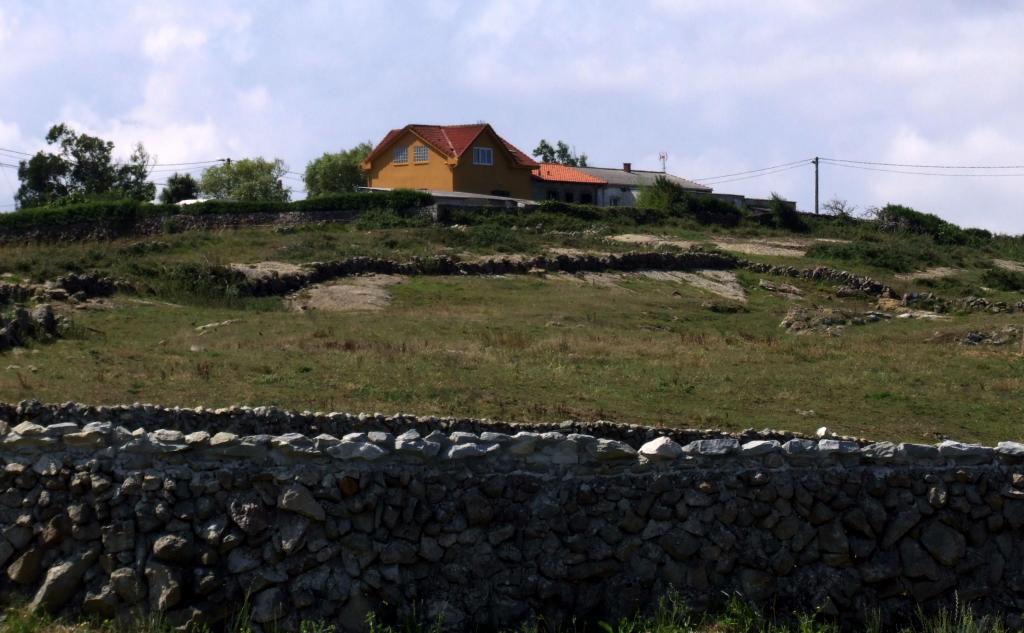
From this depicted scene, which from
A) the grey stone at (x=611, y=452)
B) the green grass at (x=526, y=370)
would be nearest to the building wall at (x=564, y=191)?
the green grass at (x=526, y=370)

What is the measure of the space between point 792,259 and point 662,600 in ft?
132

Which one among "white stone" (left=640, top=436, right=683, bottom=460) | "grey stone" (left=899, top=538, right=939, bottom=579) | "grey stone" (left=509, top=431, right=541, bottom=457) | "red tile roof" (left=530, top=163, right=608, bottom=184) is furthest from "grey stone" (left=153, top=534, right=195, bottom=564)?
"red tile roof" (left=530, top=163, right=608, bottom=184)

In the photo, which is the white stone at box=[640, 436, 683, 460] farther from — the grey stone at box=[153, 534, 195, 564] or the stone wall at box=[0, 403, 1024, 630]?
the grey stone at box=[153, 534, 195, 564]

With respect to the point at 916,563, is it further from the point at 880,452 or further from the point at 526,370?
the point at 526,370

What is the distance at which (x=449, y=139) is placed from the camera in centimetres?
6994

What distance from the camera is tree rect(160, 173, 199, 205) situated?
69562 mm

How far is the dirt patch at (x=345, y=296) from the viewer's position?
33.5m

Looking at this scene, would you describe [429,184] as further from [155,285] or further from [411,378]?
[411,378]

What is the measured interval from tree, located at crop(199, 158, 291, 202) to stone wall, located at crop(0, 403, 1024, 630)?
7626cm

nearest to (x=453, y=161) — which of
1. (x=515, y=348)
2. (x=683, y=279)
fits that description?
(x=683, y=279)

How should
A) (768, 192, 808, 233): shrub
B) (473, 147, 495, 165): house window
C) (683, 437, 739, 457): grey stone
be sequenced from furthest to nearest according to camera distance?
(473, 147, 495, 165): house window
(768, 192, 808, 233): shrub
(683, 437, 739, 457): grey stone

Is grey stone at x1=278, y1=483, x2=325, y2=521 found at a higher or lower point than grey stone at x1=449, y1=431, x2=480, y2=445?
lower

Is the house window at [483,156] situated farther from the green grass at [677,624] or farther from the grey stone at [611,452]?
the green grass at [677,624]

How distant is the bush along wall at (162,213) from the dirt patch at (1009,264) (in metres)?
24.3
